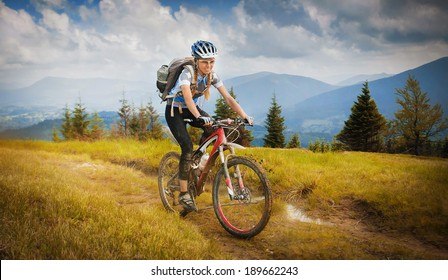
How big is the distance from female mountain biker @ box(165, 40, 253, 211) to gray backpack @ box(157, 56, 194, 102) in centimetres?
8

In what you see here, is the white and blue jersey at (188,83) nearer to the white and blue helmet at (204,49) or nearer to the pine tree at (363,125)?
the white and blue helmet at (204,49)

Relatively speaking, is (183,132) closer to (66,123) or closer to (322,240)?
(322,240)

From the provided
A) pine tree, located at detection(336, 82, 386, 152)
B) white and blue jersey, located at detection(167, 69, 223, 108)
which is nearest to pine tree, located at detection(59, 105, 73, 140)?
pine tree, located at detection(336, 82, 386, 152)

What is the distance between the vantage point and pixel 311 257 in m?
3.76

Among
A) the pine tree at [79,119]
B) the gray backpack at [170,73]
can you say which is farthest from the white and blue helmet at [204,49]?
the pine tree at [79,119]

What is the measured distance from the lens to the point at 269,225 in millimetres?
4875

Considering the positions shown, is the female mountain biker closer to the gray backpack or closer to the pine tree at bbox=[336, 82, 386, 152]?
the gray backpack

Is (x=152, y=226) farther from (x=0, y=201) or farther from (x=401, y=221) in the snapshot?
(x=401, y=221)

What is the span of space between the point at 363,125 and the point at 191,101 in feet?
150

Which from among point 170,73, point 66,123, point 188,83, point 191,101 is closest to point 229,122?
point 191,101

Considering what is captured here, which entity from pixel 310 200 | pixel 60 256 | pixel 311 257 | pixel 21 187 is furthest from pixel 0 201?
pixel 310 200

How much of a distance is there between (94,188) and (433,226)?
6.80m

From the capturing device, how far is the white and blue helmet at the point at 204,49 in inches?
182
